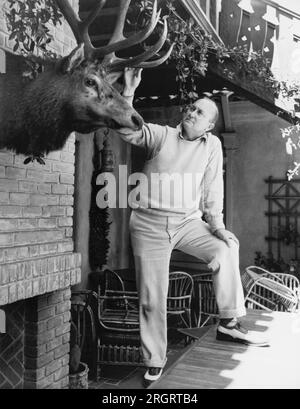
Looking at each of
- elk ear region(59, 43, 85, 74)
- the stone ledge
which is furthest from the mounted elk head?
the stone ledge

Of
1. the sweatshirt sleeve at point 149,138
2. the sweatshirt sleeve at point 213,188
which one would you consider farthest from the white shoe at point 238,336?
the sweatshirt sleeve at point 149,138

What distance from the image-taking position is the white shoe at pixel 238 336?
2.91 meters

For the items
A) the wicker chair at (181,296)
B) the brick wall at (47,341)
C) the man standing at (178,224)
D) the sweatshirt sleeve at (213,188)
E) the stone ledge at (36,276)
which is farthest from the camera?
the wicker chair at (181,296)

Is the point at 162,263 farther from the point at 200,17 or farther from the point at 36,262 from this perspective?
the point at 200,17

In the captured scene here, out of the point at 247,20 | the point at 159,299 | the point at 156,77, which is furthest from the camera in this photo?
the point at 156,77

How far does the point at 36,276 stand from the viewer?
2.66 metres

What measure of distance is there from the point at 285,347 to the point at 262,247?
3840mm

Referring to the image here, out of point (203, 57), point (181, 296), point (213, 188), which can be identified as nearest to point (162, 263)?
point (213, 188)

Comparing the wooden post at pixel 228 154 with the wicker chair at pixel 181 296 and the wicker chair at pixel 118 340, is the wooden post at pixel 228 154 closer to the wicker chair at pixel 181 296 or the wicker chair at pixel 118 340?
the wicker chair at pixel 181 296

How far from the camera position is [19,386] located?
2885mm

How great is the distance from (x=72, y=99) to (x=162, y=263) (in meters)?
1.02

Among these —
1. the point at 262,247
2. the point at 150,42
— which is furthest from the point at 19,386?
the point at 262,247

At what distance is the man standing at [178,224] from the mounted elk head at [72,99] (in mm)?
328

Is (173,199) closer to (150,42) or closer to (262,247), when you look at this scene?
(150,42)
